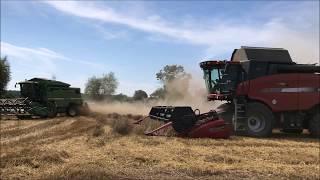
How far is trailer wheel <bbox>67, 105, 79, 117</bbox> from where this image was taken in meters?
36.5

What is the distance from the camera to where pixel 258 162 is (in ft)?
40.3

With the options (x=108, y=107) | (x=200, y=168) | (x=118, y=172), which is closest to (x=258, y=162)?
(x=200, y=168)

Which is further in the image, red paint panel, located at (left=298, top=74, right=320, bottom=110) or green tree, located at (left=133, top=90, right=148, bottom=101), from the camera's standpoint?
green tree, located at (left=133, top=90, right=148, bottom=101)

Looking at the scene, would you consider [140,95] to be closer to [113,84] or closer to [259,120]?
[259,120]

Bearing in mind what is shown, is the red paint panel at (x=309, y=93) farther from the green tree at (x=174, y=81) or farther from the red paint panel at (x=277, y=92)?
the green tree at (x=174, y=81)

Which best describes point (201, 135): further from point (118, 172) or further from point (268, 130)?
point (118, 172)

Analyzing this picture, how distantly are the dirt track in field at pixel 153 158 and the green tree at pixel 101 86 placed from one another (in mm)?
57343

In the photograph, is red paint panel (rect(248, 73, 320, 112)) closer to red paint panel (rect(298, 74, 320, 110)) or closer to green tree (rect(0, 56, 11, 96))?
red paint panel (rect(298, 74, 320, 110))

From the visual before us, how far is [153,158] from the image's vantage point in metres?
12.3

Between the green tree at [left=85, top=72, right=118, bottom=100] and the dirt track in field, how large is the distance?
57.3 meters

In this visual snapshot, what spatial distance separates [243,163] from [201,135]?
594cm

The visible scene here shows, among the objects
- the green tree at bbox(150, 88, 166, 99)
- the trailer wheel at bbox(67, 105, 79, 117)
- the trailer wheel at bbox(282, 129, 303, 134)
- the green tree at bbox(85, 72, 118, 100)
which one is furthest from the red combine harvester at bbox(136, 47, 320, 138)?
the green tree at bbox(85, 72, 118, 100)

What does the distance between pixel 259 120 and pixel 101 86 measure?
6057 cm

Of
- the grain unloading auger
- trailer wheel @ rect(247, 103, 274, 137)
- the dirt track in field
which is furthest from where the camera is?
trailer wheel @ rect(247, 103, 274, 137)
